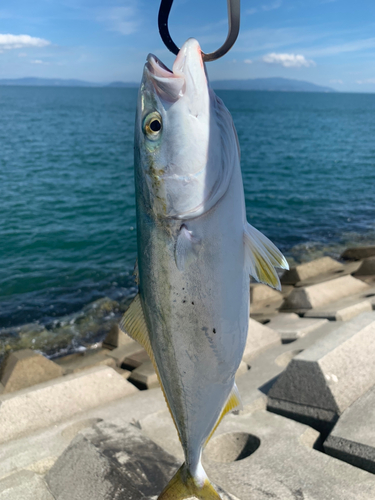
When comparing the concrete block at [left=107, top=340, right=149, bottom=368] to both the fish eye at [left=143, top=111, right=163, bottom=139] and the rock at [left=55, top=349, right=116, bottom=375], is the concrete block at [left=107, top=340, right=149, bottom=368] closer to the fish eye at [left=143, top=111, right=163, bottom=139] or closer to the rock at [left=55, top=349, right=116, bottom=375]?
the rock at [left=55, top=349, right=116, bottom=375]

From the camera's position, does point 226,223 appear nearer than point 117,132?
Yes

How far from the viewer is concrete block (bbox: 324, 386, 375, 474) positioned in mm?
3809

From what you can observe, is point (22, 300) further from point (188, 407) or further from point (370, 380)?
point (188, 407)

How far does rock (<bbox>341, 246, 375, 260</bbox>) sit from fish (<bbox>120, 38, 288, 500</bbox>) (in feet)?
48.9

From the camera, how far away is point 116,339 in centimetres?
980

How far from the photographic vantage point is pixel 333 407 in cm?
451

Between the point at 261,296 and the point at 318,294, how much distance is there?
8.19ft

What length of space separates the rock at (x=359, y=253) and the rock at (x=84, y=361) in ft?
34.7

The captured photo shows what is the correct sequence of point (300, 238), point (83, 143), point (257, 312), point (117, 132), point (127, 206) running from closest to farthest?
point (257, 312) < point (300, 238) < point (127, 206) < point (83, 143) < point (117, 132)

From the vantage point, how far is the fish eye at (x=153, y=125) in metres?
2.15

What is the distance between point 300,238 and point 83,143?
113 ft

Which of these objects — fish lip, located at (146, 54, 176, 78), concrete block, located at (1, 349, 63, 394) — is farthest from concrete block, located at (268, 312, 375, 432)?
concrete block, located at (1, 349, 63, 394)

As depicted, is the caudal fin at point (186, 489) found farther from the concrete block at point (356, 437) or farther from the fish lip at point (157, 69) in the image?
the fish lip at point (157, 69)

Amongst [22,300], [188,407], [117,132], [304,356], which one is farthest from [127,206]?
[117,132]
